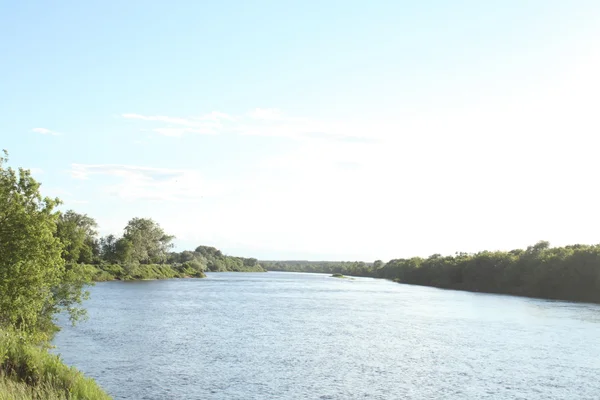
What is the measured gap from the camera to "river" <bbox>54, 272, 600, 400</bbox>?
1182 inches

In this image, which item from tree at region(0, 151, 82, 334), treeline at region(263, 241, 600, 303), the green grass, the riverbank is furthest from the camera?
the riverbank

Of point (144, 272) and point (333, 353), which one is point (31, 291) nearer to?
A: point (333, 353)

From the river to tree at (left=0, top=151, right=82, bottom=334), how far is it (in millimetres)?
5421

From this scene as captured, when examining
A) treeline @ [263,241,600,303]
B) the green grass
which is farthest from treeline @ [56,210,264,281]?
the green grass

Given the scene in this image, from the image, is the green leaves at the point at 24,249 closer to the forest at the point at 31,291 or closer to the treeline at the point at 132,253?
the forest at the point at 31,291

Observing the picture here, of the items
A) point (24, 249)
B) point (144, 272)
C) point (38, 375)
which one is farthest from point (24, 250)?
point (144, 272)

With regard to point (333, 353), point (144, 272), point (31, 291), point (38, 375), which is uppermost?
point (31, 291)

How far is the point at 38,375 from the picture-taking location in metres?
21.8

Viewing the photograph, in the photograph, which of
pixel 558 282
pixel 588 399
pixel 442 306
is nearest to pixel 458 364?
pixel 588 399

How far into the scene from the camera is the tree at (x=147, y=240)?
166 metres

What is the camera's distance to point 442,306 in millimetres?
80438

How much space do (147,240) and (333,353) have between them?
472 feet

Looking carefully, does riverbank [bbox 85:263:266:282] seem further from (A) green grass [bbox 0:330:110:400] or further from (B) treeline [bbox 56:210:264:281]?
(A) green grass [bbox 0:330:110:400]

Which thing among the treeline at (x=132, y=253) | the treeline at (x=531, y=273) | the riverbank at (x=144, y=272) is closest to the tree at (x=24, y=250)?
the treeline at (x=531, y=273)
